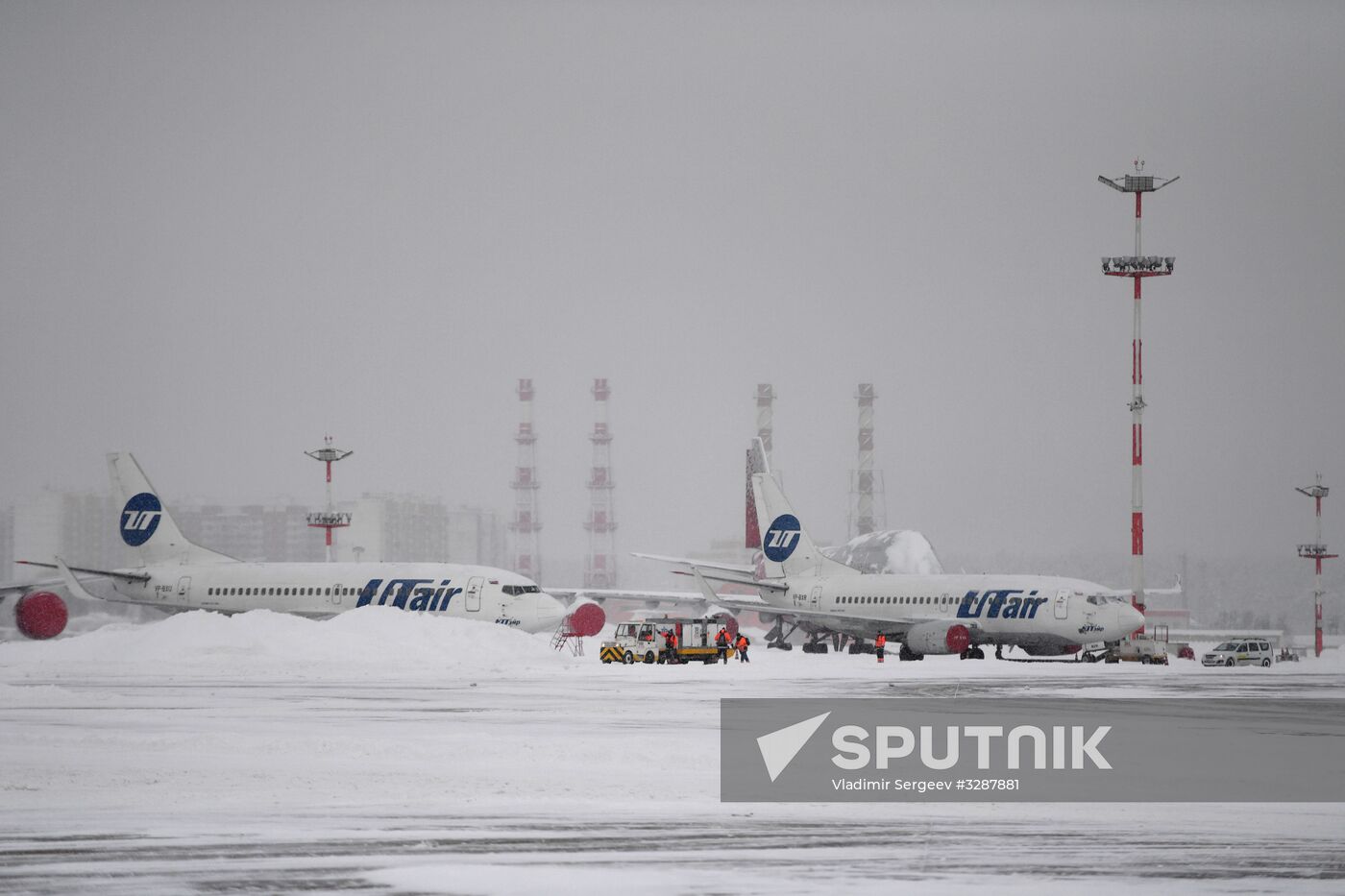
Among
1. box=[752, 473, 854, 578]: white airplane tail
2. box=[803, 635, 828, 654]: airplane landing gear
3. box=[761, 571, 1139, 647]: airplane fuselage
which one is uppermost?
box=[752, 473, 854, 578]: white airplane tail

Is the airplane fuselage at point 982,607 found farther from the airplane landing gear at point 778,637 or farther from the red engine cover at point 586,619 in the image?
the red engine cover at point 586,619

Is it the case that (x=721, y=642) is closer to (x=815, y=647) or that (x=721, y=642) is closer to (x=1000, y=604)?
(x=1000, y=604)

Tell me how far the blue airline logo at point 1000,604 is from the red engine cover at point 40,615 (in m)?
42.1

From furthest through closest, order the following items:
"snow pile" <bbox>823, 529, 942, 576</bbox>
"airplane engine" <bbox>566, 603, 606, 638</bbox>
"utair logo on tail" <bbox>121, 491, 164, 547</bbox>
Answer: "snow pile" <bbox>823, 529, 942, 576</bbox> < "airplane engine" <bbox>566, 603, 606, 638</bbox> < "utair logo on tail" <bbox>121, 491, 164, 547</bbox>

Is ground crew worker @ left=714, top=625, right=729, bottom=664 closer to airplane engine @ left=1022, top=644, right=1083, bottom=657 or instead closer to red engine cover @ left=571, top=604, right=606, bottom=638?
airplane engine @ left=1022, top=644, right=1083, bottom=657

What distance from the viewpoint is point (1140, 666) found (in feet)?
200

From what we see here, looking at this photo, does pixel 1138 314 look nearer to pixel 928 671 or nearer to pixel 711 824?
pixel 928 671

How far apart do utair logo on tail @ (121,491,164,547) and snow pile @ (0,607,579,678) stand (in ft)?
42.3

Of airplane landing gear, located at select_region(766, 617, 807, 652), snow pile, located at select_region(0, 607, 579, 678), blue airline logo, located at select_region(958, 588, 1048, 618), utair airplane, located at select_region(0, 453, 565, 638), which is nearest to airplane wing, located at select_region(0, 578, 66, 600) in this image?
utair airplane, located at select_region(0, 453, 565, 638)

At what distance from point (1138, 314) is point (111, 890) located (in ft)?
224

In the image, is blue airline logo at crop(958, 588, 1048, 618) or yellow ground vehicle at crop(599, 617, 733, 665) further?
blue airline logo at crop(958, 588, 1048, 618)

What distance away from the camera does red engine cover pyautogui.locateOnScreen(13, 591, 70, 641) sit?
72312 millimetres

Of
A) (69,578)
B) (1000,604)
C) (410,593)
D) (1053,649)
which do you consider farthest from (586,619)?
(1053,649)

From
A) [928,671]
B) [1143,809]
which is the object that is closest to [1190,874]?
[1143,809]
